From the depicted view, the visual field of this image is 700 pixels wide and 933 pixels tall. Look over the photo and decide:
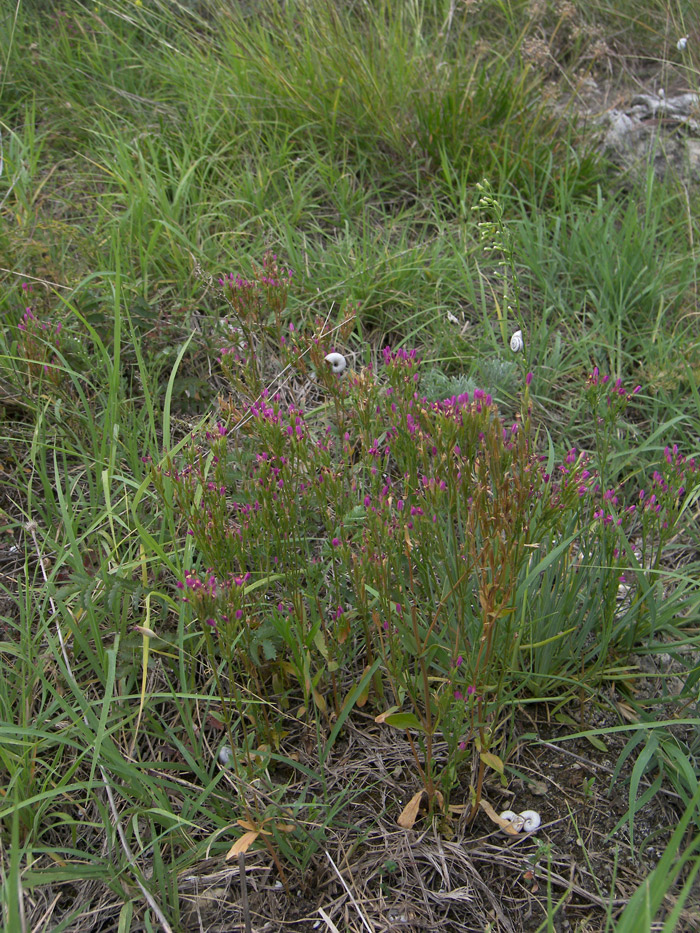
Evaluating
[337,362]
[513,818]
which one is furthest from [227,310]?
[513,818]

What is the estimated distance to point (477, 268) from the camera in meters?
3.04

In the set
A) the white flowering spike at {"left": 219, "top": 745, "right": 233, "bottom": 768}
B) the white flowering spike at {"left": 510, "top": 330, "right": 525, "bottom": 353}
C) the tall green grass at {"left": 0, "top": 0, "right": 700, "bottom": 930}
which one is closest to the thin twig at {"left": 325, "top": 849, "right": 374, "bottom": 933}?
the tall green grass at {"left": 0, "top": 0, "right": 700, "bottom": 930}

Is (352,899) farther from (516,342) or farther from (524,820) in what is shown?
(516,342)

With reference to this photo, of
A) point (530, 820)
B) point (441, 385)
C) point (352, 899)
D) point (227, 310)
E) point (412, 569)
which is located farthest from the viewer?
point (227, 310)

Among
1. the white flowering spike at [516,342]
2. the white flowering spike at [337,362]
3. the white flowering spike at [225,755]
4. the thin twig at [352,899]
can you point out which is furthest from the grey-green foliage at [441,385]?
the thin twig at [352,899]

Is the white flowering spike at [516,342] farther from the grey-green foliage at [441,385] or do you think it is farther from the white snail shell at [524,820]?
the white snail shell at [524,820]

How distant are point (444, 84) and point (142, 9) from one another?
5.36 feet

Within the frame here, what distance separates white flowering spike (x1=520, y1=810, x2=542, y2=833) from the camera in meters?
1.67

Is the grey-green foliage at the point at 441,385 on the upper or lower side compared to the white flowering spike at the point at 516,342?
lower

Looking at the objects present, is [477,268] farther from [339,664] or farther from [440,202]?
[339,664]

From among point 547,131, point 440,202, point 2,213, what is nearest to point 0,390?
point 2,213

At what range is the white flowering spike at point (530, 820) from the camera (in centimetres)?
167

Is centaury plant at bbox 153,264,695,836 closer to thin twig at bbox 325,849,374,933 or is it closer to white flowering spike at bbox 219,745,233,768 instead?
white flowering spike at bbox 219,745,233,768

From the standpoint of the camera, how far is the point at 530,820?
1675 mm
